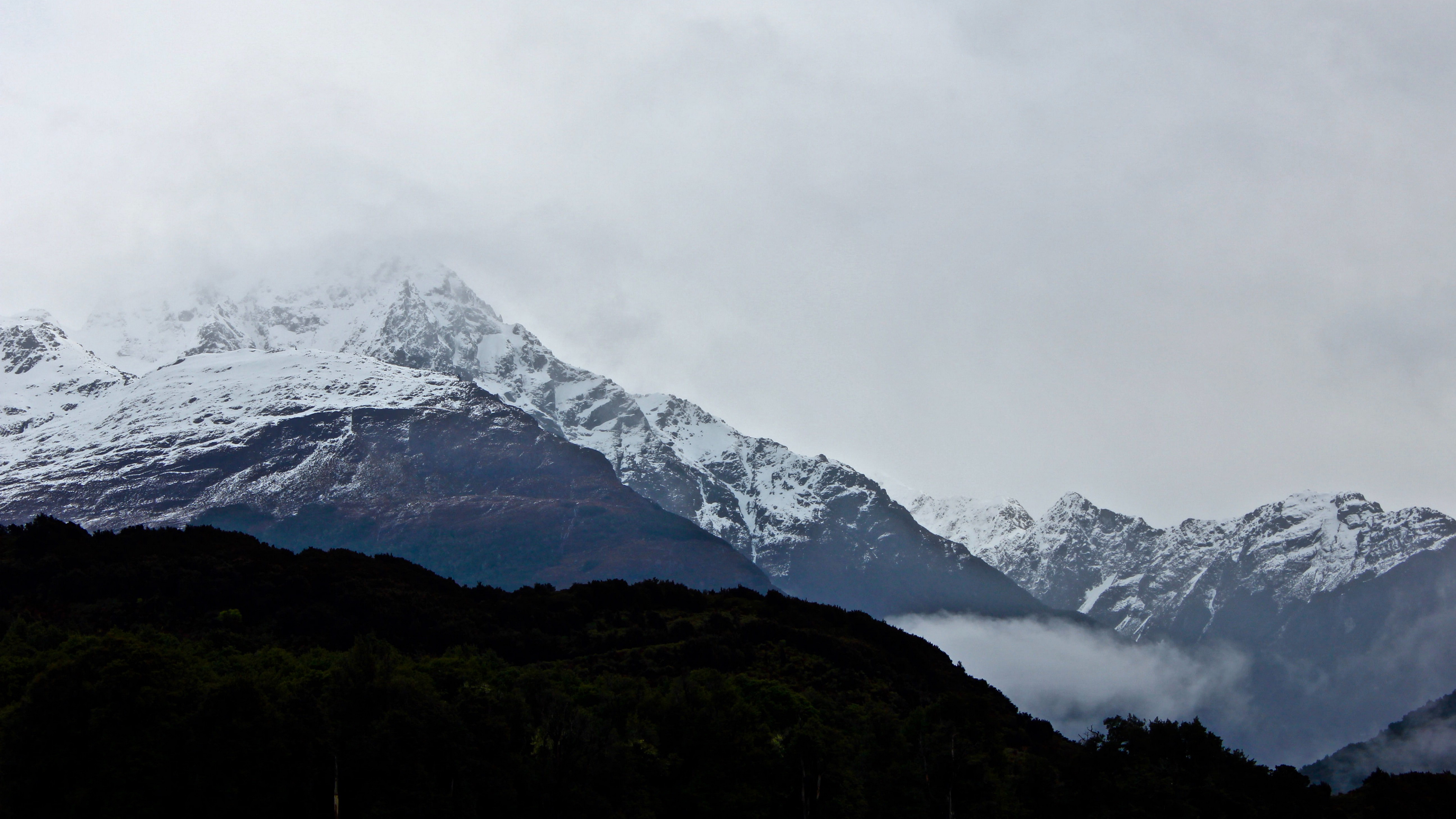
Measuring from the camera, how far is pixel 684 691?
346 ft

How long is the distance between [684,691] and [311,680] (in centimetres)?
3090

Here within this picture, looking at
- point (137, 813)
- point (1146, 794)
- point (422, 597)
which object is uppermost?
point (422, 597)

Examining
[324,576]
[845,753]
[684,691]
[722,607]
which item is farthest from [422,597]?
[845,753]

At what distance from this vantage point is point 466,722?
90.4 m

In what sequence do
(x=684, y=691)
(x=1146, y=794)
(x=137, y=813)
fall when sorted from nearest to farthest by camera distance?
(x=137, y=813) < (x=1146, y=794) < (x=684, y=691)

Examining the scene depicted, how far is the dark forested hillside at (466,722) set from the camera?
7919cm

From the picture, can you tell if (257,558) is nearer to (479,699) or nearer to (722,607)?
(722,607)

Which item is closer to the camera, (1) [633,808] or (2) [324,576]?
(1) [633,808]

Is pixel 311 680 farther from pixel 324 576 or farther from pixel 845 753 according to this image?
pixel 324 576

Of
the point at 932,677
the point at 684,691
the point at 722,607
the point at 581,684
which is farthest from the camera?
the point at 722,607

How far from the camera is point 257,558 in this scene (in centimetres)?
15912

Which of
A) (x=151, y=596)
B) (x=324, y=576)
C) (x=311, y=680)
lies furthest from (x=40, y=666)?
(x=324, y=576)

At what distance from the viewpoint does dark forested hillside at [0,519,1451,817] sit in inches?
3118

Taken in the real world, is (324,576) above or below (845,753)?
above
